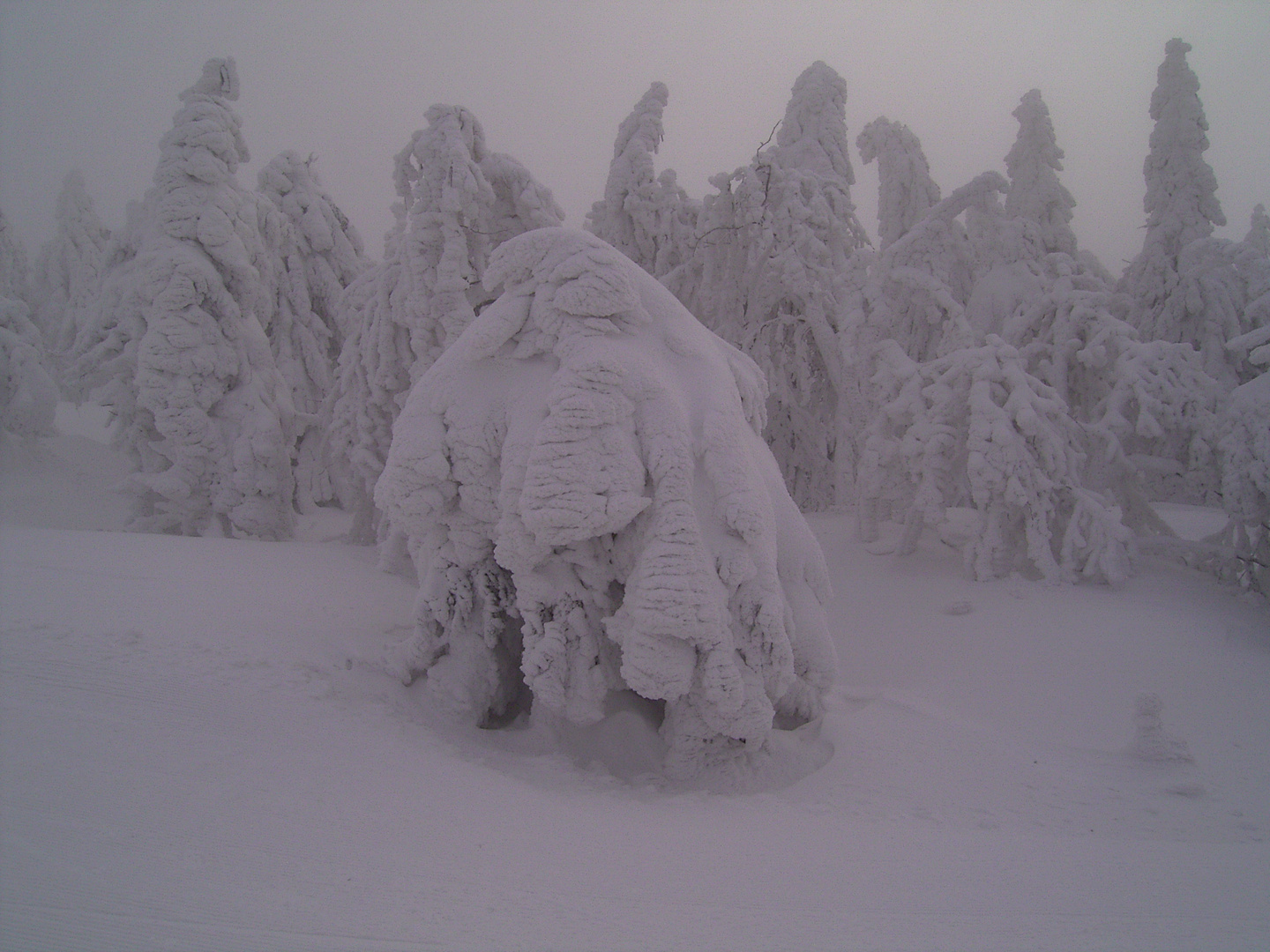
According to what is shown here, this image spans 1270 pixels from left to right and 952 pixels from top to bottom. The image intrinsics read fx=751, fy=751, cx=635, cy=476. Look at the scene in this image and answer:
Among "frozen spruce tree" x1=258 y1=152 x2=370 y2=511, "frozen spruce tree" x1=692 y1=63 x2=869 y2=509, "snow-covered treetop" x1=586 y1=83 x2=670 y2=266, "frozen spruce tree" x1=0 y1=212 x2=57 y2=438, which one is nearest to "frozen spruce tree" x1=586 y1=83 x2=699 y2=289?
"snow-covered treetop" x1=586 y1=83 x2=670 y2=266

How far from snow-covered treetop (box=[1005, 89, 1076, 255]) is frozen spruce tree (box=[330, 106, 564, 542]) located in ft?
34.0

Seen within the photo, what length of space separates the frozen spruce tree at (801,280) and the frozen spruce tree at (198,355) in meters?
7.69

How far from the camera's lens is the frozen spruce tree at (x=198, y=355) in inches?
402

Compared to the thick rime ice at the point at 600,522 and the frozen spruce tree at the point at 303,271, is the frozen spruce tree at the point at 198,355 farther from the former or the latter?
the thick rime ice at the point at 600,522

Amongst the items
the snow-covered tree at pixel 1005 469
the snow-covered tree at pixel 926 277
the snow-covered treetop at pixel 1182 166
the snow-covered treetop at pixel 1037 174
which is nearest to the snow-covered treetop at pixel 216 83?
the snow-covered tree at pixel 926 277

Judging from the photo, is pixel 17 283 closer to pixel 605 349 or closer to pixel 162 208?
pixel 162 208

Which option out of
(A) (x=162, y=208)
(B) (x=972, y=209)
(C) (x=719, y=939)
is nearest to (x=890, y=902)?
(C) (x=719, y=939)

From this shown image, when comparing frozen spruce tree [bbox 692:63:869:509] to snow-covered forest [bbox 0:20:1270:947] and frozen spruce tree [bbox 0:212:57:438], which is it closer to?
snow-covered forest [bbox 0:20:1270:947]

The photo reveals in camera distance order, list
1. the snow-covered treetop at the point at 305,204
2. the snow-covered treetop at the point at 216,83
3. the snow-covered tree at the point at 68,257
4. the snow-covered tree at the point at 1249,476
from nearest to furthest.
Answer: the snow-covered tree at the point at 1249,476 < the snow-covered treetop at the point at 216,83 < the snow-covered treetop at the point at 305,204 < the snow-covered tree at the point at 68,257

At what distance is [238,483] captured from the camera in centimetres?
1048

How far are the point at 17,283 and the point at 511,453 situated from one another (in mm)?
25428

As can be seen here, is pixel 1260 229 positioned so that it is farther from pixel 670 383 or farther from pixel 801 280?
pixel 670 383

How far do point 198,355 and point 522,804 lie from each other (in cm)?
920

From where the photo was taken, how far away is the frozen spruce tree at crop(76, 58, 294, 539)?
1020 centimetres
